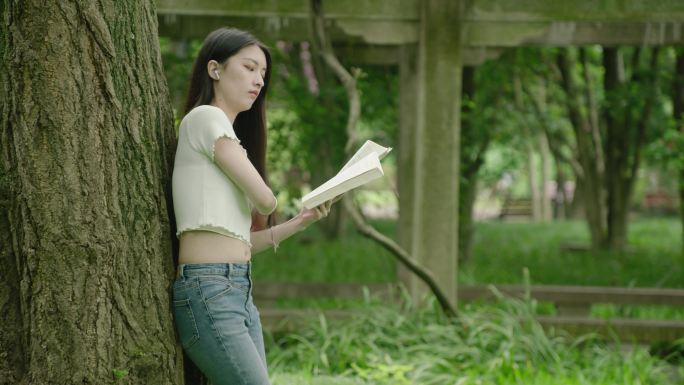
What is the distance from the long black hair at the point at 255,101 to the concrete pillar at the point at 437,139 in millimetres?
3305

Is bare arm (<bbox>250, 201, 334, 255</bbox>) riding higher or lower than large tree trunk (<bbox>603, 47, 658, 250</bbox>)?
lower

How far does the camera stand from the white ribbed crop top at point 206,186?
270 centimetres

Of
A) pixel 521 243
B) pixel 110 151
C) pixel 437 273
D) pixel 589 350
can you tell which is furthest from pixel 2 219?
pixel 521 243

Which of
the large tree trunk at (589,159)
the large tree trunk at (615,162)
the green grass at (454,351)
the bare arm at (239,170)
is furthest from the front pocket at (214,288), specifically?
the large tree trunk at (589,159)

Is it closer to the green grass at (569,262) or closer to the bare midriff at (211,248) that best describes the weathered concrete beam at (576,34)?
the green grass at (569,262)

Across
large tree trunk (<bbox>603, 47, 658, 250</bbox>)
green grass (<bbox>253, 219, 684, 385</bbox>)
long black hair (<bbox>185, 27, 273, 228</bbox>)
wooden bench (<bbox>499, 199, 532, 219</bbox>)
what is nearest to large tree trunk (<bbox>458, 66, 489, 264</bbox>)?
green grass (<bbox>253, 219, 684, 385</bbox>)

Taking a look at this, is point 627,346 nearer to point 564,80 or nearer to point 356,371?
point 356,371

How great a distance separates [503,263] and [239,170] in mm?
9977

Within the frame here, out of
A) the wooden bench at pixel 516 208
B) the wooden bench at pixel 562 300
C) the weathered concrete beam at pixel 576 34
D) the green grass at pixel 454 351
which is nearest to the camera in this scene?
the green grass at pixel 454 351

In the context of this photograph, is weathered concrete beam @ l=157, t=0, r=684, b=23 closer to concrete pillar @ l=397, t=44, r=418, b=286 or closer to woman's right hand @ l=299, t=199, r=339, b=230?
concrete pillar @ l=397, t=44, r=418, b=286

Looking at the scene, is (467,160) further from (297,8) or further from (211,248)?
(211,248)

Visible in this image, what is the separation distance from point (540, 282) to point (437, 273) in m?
4.74

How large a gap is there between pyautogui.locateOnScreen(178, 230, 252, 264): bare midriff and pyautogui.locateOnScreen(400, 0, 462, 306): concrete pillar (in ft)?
12.1

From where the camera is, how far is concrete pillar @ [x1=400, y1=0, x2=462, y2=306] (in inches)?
245
